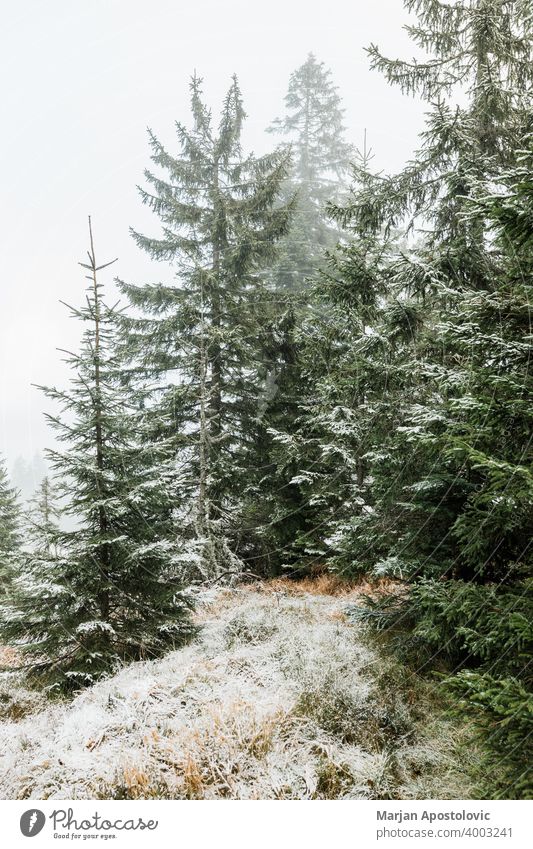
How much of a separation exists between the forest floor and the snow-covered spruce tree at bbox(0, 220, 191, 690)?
0.68 m

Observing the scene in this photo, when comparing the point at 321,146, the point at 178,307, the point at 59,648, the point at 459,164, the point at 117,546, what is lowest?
the point at 59,648

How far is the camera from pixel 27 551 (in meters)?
5.66

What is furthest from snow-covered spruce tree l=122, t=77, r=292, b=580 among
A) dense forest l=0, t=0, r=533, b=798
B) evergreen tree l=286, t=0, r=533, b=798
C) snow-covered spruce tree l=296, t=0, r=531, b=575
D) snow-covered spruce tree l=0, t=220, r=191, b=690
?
snow-covered spruce tree l=296, t=0, r=531, b=575

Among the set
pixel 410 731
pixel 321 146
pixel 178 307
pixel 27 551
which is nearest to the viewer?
pixel 410 731

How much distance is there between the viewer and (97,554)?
596 cm

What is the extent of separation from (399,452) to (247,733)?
3.58m

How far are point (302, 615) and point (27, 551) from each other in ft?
15.4

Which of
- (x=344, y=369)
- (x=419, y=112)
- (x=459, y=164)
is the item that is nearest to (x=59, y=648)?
(x=344, y=369)

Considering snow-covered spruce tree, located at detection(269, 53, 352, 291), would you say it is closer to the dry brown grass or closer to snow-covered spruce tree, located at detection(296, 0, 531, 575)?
snow-covered spruce tree, located at detection(296, 0, 531, 575)

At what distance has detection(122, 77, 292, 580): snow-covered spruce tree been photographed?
11344 millimetres

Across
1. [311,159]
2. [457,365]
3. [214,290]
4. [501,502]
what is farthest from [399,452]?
[311,159]

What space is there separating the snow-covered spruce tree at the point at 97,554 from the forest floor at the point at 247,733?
2.23ft

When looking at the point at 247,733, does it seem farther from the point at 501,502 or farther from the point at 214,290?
the point at 214,290
